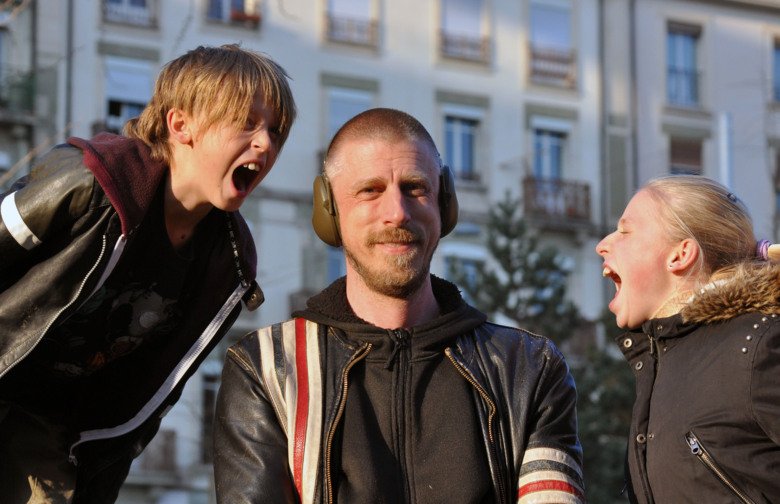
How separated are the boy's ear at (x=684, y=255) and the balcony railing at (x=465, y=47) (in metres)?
29.4

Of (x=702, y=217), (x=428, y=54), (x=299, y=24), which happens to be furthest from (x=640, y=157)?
(x=702, y=217)

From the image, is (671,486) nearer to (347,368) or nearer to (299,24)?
(347,368)

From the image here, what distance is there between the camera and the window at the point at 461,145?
114 feet

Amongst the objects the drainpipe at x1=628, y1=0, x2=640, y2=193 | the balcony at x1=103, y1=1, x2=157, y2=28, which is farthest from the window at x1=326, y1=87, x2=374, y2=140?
the drainpipe at x1=628, y1=0, x2=640, y2=193

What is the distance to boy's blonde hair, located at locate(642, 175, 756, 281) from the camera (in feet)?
20.1

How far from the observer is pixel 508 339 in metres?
6.15

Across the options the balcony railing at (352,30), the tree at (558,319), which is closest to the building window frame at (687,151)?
the balcony railing at (352,30)

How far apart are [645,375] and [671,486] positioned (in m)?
0.48

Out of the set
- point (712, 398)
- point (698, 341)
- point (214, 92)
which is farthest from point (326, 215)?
point (712, 398)

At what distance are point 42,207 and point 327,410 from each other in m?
1.19

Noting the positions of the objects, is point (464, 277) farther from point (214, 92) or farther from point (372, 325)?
point (372, 325)

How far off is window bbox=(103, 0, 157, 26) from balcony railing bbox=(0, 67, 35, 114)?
1.98 m

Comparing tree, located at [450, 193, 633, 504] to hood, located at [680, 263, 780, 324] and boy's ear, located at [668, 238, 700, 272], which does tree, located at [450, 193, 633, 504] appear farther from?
hood, located at [680, 263, 780, 324]

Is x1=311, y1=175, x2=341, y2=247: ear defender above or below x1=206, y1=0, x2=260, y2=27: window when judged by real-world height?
below
